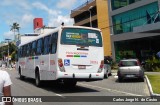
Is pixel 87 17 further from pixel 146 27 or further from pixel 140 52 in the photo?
pixel 146 27

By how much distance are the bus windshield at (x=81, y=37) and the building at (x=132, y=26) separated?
2514cm

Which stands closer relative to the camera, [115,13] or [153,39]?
[153,39]

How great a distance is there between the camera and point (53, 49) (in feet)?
54.4

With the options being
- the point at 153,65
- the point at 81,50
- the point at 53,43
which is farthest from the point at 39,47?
the point at 153,65

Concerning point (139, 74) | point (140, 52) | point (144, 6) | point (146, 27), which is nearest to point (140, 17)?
point (144, 6)

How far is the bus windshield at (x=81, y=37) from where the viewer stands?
53.0ft

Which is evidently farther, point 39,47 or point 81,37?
point 39,47

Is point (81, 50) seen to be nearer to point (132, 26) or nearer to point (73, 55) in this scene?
point (73, 55)

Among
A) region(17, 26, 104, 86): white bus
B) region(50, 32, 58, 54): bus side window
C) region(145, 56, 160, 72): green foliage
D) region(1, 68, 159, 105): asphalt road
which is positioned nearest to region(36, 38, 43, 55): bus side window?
region(17, 26, 104, 86): white bus

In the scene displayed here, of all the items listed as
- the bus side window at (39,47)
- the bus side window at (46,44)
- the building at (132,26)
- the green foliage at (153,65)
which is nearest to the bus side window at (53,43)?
the bus side window at (46,44)

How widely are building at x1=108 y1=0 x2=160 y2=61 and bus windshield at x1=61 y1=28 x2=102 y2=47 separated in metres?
25.1

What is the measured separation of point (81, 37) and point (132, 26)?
31.6 m

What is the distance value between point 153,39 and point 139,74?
26169 mm

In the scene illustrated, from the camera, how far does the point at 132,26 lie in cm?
4716
